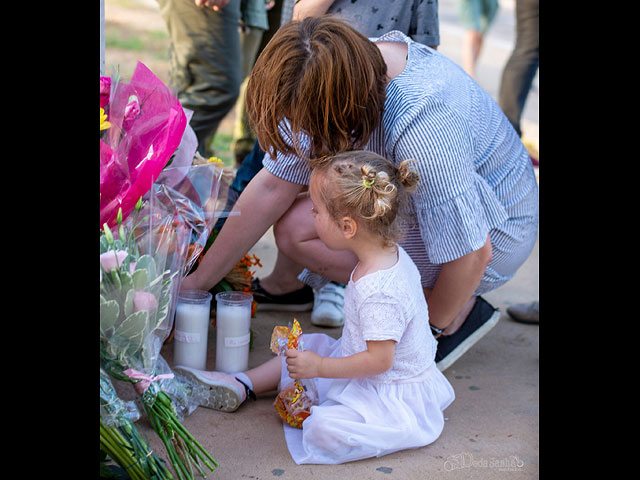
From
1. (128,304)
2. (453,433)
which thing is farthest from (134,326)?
(453,433)

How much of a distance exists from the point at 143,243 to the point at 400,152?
699mm

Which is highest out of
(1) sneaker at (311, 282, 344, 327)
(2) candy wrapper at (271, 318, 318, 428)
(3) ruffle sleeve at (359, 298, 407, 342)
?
(3) ruffle sleeve at (359, 298, 407, 342)

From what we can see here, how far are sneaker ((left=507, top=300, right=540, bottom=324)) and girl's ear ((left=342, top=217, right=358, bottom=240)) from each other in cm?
122

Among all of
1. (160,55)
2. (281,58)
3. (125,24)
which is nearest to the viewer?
(281,58)

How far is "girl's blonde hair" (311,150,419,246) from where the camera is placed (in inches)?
69.4

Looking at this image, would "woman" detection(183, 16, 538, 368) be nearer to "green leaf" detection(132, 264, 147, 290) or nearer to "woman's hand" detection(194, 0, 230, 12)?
"green leaf" detection(132, 264, 147, 290)

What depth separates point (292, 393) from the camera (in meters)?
1.93

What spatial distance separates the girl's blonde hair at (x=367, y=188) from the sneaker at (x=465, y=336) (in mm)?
579

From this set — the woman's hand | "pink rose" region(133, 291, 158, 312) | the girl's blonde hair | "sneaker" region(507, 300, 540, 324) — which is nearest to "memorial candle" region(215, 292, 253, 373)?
the girl's blonde hair
